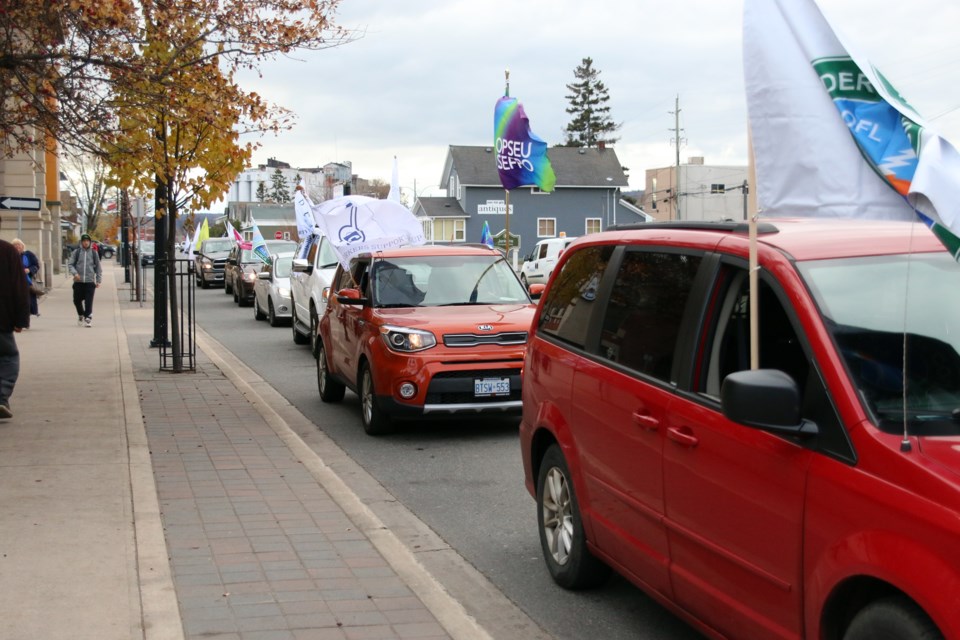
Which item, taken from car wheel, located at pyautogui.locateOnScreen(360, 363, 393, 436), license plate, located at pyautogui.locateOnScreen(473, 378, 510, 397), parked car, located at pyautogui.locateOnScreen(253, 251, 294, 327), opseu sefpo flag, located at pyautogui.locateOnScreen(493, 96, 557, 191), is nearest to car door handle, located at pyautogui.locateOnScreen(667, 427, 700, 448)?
license plate, located at pyautogui.locateOnScreen(473, 378, 510, 397)

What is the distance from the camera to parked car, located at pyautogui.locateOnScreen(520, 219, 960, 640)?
3311mm

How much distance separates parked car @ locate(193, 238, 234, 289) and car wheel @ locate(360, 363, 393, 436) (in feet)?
104

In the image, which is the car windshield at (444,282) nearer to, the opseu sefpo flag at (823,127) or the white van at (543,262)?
the opseu sefpo flag at (823,127)

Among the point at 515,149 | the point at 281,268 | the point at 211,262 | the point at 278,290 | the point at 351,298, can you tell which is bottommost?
the point at 278,290

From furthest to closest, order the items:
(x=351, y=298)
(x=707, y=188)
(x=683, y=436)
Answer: (x=707, y=188), (x=351, y=298), (x=683, y=436)

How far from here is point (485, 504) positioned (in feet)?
25.5

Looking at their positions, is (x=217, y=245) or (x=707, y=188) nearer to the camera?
(x=217, y=245)

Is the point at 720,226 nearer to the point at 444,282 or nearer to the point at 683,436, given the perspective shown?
the point at 683,436

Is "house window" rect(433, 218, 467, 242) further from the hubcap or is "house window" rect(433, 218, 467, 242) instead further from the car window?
the car window

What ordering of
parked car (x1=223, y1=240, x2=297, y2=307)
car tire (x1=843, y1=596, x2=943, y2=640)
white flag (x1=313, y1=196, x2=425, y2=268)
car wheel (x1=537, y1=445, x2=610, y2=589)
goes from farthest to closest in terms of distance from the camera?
parked car (x1=223, y1=240, x2=297, y2=307)
white flag (x1=313, y1=196, x2=425, y2=268)
car wheel (x1=537, y1=445, x2=610, y2=589)
car tire (x1=843, y1=596, x2=943, y2=640)

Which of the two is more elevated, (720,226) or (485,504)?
(720,226)

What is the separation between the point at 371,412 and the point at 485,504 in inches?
110

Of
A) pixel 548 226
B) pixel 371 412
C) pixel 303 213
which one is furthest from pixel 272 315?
pixel 548 226

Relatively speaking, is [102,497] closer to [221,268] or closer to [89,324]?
[89,324]
